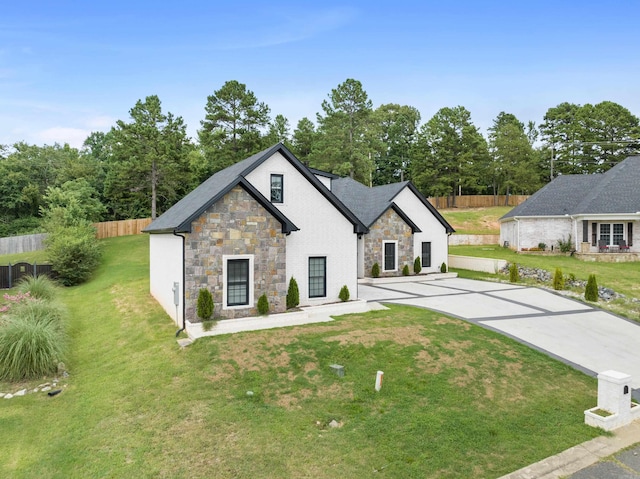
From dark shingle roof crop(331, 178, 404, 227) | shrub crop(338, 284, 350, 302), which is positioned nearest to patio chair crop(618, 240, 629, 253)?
dark shingle roof crop(331, 178, 404, 227)

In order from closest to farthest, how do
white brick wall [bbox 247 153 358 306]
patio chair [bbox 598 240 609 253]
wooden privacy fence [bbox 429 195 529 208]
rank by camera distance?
1. white brick wall [bbox 247 153 358 306]
2. patio chair [bbox 598 240 609 253]
3. wooden privacy fence [bbox 429 195 529 208]

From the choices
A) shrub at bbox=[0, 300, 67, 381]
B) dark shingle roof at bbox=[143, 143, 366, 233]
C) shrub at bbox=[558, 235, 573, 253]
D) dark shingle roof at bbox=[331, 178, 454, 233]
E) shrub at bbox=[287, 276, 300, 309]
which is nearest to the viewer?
shrub at bbox=[0, 300, 67, 381]

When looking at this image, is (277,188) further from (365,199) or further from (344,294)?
(365,199)

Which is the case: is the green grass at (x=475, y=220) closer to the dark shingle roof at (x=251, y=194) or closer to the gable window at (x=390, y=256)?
the gable window at (x=390, y=256)

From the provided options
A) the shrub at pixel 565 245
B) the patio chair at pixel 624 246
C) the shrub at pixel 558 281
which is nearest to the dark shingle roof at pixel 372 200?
the shrub at pixel 558 281

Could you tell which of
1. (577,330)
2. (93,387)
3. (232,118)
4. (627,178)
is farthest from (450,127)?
(93,387)

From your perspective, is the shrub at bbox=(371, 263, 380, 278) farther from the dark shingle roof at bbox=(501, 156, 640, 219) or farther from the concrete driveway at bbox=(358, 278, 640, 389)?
the dark shingle roof at bbox=(501, 156, 640, 219)

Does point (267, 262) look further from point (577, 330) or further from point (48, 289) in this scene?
point (48, 289)

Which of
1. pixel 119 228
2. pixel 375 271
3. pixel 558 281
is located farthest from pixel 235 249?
pixel 119 228
